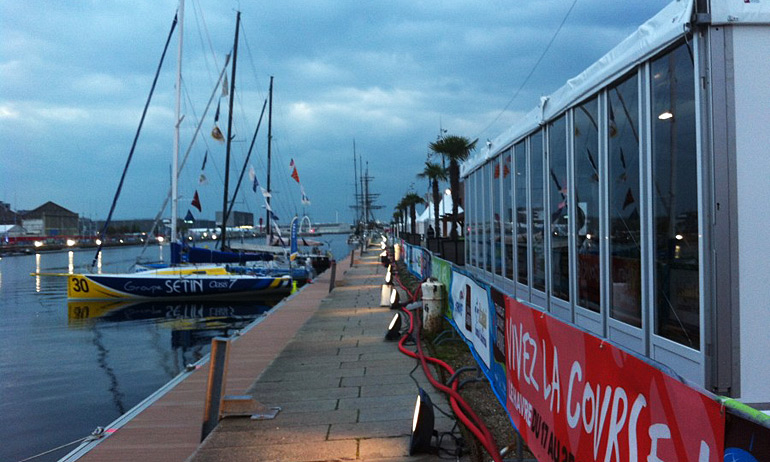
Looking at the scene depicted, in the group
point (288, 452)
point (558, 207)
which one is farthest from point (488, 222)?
point (288, 452)

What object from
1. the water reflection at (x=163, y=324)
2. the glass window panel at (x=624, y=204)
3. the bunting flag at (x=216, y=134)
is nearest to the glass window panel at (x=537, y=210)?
the glass window panel at (x=624, y=204)

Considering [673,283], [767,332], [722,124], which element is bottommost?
[767,332]

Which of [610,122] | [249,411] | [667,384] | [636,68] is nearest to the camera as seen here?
[667,384]

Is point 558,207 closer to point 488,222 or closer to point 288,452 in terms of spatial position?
point 288,452

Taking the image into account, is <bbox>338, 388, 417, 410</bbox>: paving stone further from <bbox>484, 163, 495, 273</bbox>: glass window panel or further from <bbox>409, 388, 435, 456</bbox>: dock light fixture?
<bbox>484, 163, 495, 273</bbox>: glass window panel

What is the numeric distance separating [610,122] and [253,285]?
2342cm

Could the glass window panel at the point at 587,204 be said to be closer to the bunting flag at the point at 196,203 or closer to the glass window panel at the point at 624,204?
the glass window panel at the point at 624,204

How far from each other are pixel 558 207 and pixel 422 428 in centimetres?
300

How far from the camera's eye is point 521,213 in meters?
8.85

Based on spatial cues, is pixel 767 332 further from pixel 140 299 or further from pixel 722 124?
pixel 140 299

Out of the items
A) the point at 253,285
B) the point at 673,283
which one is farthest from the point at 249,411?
the point at 253,285

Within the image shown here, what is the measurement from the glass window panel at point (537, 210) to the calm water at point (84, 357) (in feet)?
22.7

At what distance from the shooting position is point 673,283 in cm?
440

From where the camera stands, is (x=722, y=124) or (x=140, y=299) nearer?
(x=722, y=124)
